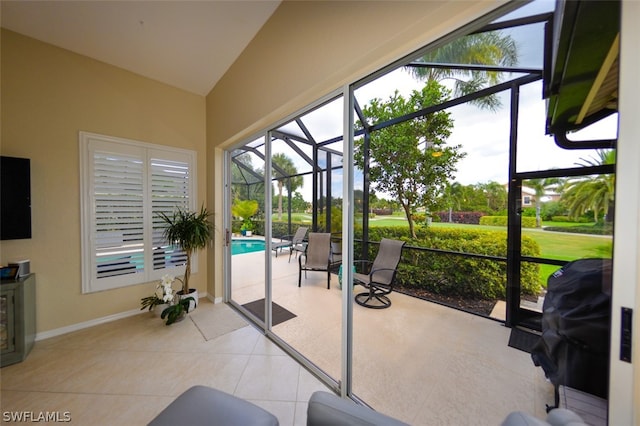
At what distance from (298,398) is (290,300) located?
5.93 ft

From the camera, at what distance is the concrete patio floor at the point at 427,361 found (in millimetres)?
1599

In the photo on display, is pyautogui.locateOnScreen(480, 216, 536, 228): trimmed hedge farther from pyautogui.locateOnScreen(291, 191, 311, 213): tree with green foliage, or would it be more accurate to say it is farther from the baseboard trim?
the baseboard trim

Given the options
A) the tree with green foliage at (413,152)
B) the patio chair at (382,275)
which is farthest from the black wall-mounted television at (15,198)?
the patio chair at (382,275)

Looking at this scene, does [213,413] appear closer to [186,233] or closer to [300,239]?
[186,233]

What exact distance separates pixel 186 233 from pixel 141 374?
1.62 metres

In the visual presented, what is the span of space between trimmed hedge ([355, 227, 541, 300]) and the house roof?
2.67 metres

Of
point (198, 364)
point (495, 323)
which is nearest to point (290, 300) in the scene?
point (198, 364)

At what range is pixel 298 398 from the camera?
169cm

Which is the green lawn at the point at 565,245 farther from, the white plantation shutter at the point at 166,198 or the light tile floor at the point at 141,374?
the white plantation shutter at the point at 166,198

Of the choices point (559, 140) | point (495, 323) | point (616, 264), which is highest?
point (559, 140)

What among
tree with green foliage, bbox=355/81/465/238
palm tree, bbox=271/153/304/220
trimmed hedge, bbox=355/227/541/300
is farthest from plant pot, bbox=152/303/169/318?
tree with green foliage, bbox=355/81/465/238

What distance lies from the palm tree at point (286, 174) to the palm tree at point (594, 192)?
254 cm

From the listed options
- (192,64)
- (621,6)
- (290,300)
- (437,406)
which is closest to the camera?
(621,6)

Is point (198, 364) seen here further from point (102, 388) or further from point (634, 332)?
point (634, 332)
